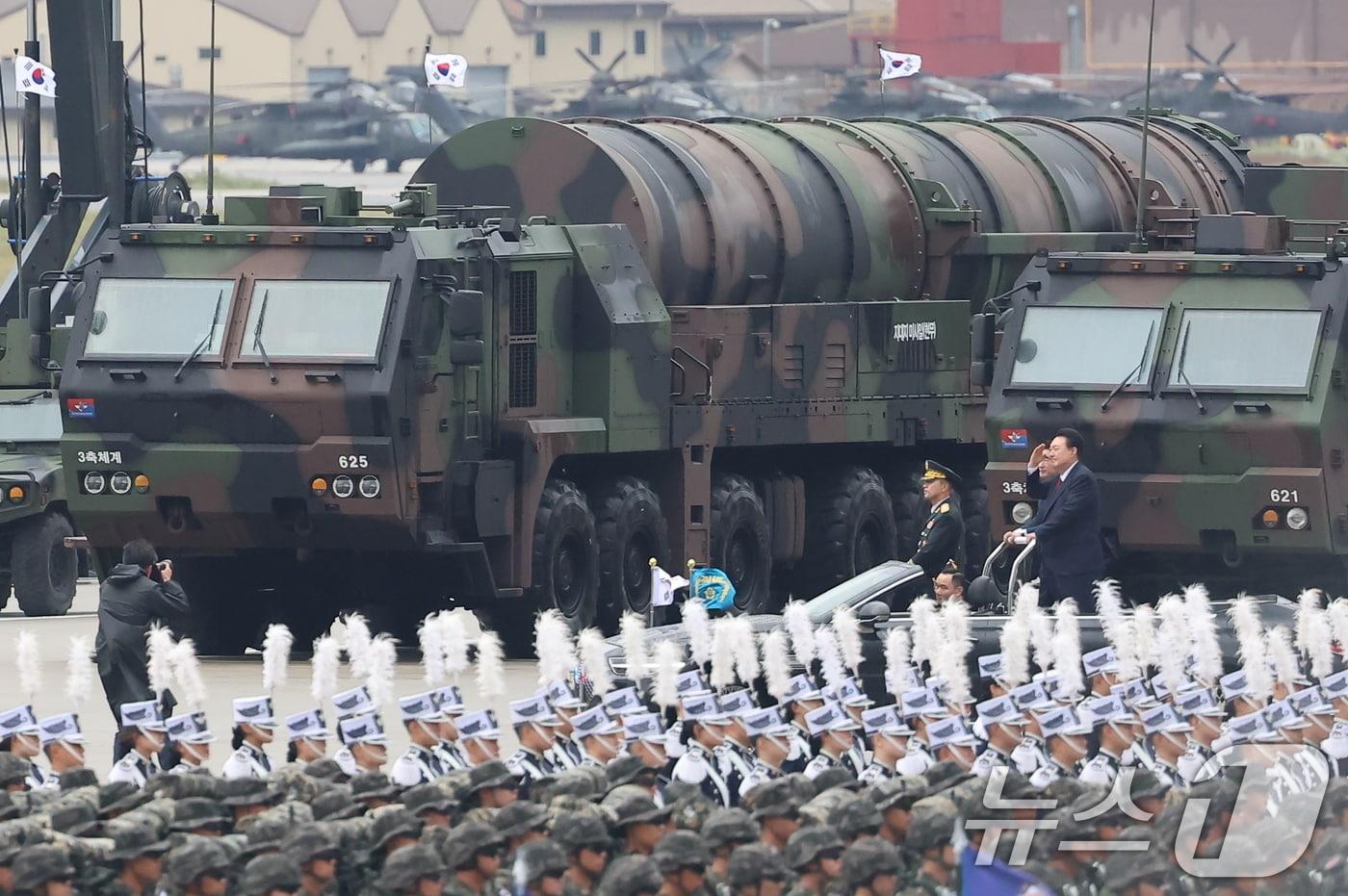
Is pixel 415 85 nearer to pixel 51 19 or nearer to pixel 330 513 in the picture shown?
pixel 51 19

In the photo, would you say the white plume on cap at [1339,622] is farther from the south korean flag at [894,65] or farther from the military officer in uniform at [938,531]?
the south korean flag at [894,65]

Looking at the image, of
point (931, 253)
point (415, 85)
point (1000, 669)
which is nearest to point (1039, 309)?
point (931, 253)

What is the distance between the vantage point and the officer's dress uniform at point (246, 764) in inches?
487

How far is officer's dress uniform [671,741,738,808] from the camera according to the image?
39.8ft

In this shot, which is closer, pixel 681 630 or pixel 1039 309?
pixel 681 630

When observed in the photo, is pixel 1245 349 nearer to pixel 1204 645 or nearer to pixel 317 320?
pixel 317 320

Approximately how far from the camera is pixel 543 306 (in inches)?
814

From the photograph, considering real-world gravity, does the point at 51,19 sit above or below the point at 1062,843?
above

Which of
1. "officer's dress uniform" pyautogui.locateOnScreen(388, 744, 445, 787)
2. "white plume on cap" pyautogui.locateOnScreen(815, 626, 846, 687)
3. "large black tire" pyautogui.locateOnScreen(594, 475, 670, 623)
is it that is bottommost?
"large black tire" pyautogui.locateOnScreen(594, 475, 670, 623)

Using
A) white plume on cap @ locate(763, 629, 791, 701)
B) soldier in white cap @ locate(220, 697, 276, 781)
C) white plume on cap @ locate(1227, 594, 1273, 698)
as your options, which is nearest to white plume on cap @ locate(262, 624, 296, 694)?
soldier in white cap @ locate(220, 697, 276, 781)

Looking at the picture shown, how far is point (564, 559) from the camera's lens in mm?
20656

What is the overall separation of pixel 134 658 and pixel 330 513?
4.00 metres

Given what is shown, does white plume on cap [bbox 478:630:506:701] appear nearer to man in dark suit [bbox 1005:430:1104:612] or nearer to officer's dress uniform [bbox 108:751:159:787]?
officer's dress uniform [bbox 108:751:159:787]

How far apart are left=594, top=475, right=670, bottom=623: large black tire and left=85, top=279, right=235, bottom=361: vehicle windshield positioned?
110 inches
